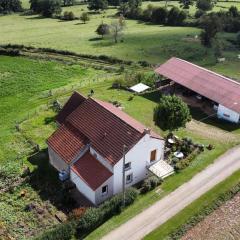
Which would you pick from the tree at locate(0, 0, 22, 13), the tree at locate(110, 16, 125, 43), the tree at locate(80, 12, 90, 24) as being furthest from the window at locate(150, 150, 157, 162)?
the tree at locate(0, 0, 22, 13)

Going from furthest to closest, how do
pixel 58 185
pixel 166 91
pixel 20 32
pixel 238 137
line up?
pixel 20 32 < pixel 166 91 < pixel 238 137 < pixel 58 185

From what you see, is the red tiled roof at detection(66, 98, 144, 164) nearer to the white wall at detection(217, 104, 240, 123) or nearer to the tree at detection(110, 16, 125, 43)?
the white wall at detection(217, 104, 240, 123)

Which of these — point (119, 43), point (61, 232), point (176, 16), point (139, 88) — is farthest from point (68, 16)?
point (61, 232)

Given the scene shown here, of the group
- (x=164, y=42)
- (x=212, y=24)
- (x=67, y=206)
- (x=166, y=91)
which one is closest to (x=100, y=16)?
(x=164, y=42)

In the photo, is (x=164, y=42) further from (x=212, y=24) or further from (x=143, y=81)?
(x=143, y=81)

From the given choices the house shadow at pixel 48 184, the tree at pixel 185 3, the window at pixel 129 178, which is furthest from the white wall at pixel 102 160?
the tree at pixel 185 3

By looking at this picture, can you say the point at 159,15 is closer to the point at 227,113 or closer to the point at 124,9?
the point at 124,9
